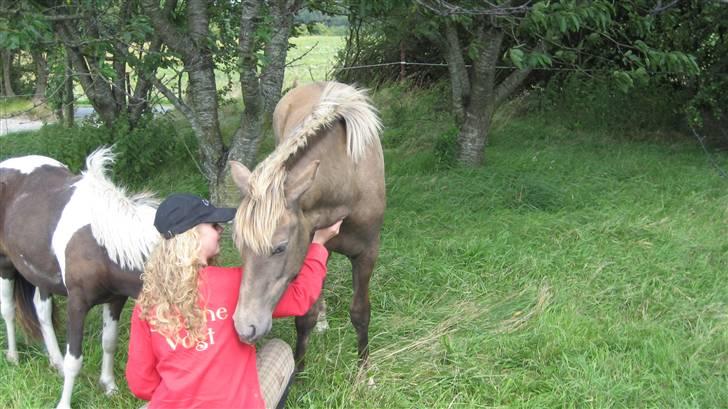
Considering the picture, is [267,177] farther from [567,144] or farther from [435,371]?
[567,144]

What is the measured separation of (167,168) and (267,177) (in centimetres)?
450

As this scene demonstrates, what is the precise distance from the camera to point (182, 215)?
2.31 metres

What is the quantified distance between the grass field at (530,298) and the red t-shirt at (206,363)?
82 centimetres

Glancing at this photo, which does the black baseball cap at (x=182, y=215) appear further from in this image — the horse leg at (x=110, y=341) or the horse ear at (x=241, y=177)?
the horse leg at (x=110, y=341)

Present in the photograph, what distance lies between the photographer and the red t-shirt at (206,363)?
2227 millimetres

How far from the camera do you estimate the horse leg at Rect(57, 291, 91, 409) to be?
2.96 metres

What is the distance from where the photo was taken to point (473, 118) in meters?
6.78

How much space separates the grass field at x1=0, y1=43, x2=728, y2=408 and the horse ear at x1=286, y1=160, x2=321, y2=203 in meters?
1.13

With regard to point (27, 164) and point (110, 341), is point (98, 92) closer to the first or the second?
point (27, 164)

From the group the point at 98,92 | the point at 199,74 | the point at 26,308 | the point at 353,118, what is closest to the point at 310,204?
the point at 353,118

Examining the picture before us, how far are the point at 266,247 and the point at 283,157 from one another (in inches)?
18.2

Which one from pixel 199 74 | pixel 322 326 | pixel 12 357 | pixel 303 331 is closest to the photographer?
pixel 303 331

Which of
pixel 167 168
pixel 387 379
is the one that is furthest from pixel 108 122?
pixel 387 379

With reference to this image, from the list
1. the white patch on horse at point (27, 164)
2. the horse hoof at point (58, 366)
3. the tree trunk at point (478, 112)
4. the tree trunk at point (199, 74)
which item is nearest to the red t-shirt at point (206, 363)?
the horse hoof at point (58, 366)
